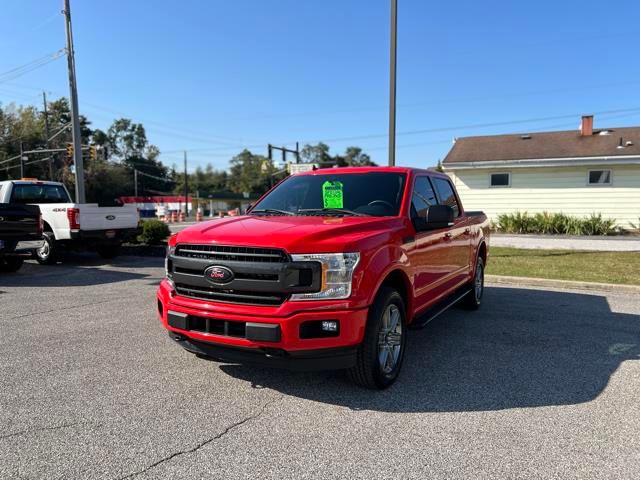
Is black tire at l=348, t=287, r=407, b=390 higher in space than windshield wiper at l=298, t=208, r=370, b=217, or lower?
lower

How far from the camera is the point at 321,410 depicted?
3604 millimetres

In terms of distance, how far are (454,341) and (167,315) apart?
3.14m

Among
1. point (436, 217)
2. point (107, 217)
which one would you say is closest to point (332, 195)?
point (436, 217)

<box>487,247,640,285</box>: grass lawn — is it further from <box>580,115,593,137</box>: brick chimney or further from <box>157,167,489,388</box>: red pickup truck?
<box>580,115,593,137</box>: brick chimney

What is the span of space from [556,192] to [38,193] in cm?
1828

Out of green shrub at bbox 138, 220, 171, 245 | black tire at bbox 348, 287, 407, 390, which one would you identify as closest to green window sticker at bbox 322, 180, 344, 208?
black tire at bbox 348, 287, 407, 390

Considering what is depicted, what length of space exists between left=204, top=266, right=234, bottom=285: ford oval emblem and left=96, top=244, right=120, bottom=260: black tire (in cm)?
1003

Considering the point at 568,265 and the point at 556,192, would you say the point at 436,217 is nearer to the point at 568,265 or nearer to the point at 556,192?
the point at 568,265

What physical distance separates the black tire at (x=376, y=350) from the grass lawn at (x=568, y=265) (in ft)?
21.1

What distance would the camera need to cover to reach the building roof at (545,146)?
19031mm

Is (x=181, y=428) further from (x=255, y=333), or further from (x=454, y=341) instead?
(x=454, y=341)

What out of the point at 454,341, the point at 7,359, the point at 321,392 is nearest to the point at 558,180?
A: the point at 454,341

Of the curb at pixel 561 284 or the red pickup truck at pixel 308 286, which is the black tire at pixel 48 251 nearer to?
the red pickup truck at pixel 308 286

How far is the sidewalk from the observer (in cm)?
1425
